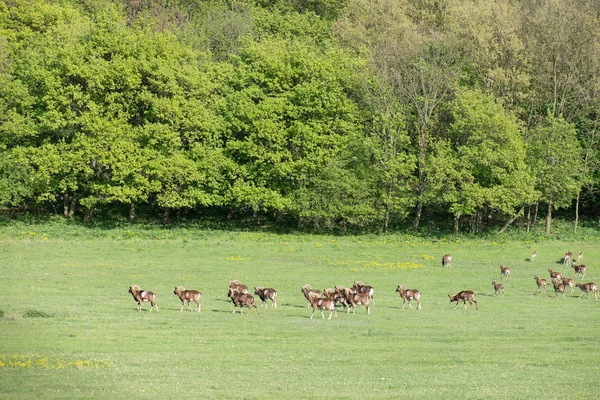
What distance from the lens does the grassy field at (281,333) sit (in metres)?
22.3

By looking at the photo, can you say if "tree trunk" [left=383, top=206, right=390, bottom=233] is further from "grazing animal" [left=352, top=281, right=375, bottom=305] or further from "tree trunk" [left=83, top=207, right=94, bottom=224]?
"grazing animal" [left=352, top=281, right=375, bottom=305]

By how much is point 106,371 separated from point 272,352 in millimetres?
5799

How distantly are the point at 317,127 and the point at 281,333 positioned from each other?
162ft

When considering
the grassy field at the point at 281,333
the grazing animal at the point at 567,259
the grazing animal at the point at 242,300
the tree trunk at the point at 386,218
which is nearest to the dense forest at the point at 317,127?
the tree trunk at the point at 386,218

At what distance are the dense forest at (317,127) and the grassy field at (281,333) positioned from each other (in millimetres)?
17789

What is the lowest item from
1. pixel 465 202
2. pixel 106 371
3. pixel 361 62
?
pixel 106 371

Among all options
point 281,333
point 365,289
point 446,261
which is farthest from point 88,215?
point 281,333

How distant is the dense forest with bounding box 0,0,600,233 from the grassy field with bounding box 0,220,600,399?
1779cm

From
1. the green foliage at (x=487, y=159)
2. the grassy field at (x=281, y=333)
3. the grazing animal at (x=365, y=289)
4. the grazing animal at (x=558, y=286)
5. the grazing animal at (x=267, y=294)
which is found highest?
the green foliage at (x=487, y=159)

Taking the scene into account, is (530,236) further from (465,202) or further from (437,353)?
(437,353)

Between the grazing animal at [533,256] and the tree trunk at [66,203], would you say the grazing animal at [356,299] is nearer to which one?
the grazing animal at [533,256]

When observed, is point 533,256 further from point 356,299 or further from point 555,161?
point 356,299

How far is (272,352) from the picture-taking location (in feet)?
87.6

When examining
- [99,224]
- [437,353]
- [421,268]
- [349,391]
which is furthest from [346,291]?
[99,224]
